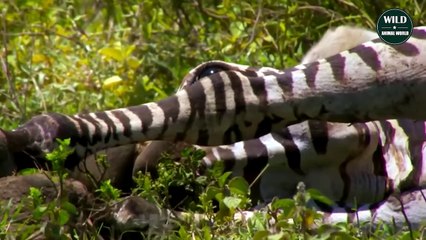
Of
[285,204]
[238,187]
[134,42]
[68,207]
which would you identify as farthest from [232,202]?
[134,42]

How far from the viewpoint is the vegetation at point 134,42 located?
4.57 m

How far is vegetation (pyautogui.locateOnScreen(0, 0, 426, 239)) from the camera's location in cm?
457

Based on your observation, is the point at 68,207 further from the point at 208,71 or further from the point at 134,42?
the point at 134,42

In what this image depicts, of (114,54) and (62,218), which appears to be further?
(114,54)

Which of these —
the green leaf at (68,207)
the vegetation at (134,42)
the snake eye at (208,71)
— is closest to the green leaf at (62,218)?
the green leaf at (68,207)

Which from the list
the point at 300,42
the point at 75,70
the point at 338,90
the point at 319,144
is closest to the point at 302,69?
the point at 338,90

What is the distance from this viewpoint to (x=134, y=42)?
18.0 ft

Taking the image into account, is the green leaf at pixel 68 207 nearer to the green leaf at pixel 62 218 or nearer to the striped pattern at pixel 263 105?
the green leaf at pixel 62 218

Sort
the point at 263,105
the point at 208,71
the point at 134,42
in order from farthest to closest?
1. the point at 134,42
2. the point at 208,71
3. the point at 263,105

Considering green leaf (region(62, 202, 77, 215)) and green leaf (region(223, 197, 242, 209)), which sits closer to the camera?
green leaf (region(62, 202, 77, 215))

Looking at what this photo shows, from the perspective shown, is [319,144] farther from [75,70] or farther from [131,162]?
[75,70]

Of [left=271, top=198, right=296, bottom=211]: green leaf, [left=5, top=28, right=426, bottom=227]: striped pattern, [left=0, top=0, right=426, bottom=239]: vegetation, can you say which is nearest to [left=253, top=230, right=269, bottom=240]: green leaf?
[left=271, top=198, right=296, bottom=211]: green leaf

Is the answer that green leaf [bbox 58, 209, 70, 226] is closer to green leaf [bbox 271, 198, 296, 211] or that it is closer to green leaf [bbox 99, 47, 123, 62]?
green leaf [bbox 271, 198, 296, 211]

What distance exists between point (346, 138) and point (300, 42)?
1.07 meters
